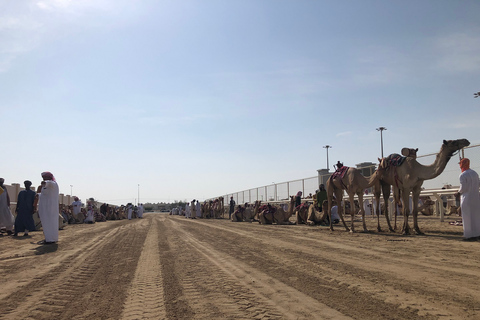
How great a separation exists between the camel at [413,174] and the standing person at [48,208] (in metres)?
10.7

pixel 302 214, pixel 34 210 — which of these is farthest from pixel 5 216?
pixel 302 214

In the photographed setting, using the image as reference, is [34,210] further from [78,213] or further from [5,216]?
[78,213]

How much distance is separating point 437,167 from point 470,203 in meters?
1.47

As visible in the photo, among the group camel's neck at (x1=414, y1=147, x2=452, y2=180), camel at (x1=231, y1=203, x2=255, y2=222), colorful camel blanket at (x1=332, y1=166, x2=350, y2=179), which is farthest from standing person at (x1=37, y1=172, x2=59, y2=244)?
camel at (x1=231, y1=203, x2=255, y2=222)

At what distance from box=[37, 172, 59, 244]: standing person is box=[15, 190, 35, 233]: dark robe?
11.6 ft

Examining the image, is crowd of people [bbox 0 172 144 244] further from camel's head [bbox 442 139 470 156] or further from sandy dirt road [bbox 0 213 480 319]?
camel's head [bbox 442 139 470 156]

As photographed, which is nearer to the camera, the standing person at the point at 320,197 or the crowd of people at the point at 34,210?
the crowd of people at the point at 34,210

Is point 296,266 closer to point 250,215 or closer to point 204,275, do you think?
point 204,275

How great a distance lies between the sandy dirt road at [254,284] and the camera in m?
3.76

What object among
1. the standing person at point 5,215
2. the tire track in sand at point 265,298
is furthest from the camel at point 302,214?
the standing person at point 5,215

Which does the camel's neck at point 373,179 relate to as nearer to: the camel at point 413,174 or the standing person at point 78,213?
the camel at point 413,174

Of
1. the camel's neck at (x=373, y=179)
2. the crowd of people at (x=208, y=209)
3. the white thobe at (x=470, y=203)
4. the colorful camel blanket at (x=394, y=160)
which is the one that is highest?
the colorful camel blanket at (x=394, y=160)

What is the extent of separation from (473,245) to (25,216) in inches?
621

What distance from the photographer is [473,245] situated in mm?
7730
